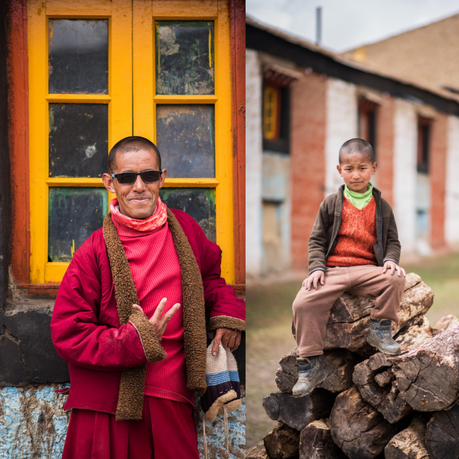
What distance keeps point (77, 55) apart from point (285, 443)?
2.50 metres

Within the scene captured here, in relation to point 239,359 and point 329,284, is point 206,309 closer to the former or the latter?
point 239,359

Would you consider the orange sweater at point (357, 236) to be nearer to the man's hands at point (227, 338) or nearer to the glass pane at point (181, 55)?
the man's hands at point (227, 338)

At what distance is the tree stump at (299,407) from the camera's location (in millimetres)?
2338

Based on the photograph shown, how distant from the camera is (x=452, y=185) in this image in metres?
2.47

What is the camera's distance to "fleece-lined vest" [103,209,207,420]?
1.96 m

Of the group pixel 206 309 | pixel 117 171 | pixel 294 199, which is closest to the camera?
pixel 117 171

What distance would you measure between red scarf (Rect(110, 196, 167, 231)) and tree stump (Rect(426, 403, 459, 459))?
5.23ft

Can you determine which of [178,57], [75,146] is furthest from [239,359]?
[178,57]

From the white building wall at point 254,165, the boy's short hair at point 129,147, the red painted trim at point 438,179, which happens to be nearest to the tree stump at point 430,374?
the red painted trim at point 438,179

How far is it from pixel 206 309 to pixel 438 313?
1336 mm

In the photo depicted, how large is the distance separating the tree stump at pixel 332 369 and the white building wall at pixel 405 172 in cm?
66

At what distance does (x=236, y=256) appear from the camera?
8.38 ft

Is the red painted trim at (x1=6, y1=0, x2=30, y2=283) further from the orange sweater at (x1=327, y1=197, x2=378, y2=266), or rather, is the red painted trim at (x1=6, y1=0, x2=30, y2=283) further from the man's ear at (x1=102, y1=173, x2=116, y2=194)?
the orange sweater at (x1=327, y1=197, x2=378, y2=266)

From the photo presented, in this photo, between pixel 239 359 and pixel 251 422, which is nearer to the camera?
pixel 239 359
